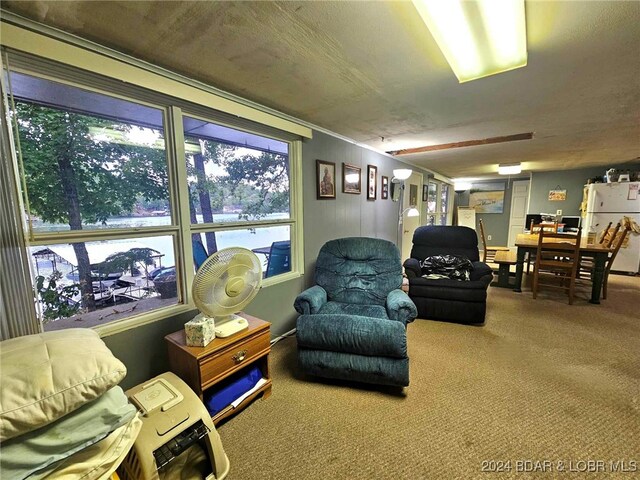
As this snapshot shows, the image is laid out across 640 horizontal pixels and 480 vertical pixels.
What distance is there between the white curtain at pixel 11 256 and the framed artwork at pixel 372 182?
3.26m

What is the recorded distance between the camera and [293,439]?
141 cm

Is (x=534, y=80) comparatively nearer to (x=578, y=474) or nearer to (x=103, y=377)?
(x=578, y=474)

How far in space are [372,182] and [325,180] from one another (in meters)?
1.11

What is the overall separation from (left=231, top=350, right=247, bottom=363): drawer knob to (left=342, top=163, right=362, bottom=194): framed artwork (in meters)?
2.17

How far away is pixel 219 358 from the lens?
145cm

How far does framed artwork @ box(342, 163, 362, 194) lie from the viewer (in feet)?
10.4

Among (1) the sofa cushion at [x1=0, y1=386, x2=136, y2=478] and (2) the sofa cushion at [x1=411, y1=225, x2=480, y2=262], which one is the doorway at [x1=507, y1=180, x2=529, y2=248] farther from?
(1) the sofa cushion at [x1=0, y1=386, x2=136, y2=478]

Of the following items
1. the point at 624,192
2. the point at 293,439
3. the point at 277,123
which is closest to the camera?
the point at 293,439

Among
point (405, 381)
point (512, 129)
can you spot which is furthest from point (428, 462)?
point (512, 129)

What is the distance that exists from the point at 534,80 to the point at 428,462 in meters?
2.27

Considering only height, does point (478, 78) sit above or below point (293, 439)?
above

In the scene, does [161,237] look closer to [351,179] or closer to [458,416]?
[458,416]

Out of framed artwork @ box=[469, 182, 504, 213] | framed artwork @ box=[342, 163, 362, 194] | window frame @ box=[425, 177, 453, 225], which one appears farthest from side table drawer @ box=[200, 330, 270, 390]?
framed artwork @ box=[469, 182, 504, 213]

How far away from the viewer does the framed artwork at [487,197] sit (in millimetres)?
7059
